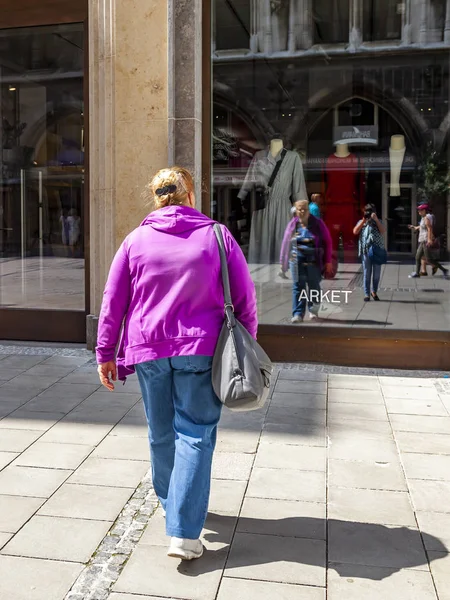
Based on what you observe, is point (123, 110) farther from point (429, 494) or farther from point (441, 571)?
point (441, 571)

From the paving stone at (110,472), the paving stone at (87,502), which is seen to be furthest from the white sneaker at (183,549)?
the paving stone at (110,472)

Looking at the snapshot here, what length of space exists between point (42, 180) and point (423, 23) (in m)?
4.65

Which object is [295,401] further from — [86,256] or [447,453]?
[86,256]

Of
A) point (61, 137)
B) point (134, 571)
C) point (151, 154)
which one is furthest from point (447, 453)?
point (61, 137)

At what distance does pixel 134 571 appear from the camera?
312 centimetres

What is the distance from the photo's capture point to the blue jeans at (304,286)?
311 inches

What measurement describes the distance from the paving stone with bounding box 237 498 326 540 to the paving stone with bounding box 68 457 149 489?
719 mm

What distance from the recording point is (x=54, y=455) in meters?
4.64

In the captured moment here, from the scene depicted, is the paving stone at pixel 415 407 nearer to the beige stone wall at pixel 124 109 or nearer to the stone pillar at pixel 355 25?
the beige stone wall at pixel 124 109

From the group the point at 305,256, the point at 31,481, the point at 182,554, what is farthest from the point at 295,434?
the point at 305,256

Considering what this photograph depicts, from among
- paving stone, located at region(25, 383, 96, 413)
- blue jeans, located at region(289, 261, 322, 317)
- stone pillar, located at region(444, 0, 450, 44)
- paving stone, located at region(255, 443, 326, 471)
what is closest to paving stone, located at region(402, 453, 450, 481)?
paving stone, located at region(255, 443, 326, 471)

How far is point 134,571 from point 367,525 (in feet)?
3.97

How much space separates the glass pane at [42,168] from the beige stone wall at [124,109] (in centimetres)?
71

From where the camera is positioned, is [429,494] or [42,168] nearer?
[429,494]
